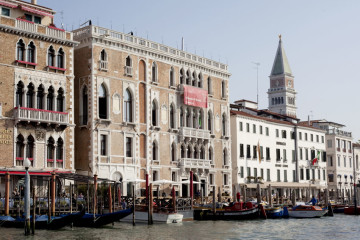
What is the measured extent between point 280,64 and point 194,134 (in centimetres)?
7410

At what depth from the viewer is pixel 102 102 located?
41906 mm

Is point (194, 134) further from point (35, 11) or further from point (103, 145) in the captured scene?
point (35, 11)

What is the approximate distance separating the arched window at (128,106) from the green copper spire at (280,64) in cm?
7872

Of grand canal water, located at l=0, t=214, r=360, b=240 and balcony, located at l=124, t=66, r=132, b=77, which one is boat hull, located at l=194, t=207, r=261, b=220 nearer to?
A: grand canal water, located at l=0, t=214, r=360, b=240

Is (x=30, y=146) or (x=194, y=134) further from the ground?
(x=194, y=134)

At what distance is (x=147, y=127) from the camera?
44.7 meters

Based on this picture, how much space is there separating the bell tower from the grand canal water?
83409 mm

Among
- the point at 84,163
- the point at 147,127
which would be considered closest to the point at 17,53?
the point at 84,163

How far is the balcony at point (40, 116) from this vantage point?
117 feet

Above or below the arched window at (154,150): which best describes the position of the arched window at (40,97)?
above

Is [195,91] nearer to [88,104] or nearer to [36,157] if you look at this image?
[88,104]

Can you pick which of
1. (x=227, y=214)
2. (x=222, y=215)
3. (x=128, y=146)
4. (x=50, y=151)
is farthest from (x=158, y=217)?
(x=128, y=146)

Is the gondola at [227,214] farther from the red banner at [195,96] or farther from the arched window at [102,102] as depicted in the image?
the red banner at [195,96]

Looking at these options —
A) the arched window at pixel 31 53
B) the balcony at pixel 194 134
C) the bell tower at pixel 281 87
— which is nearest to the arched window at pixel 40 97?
the arched window at pixel 31 53
